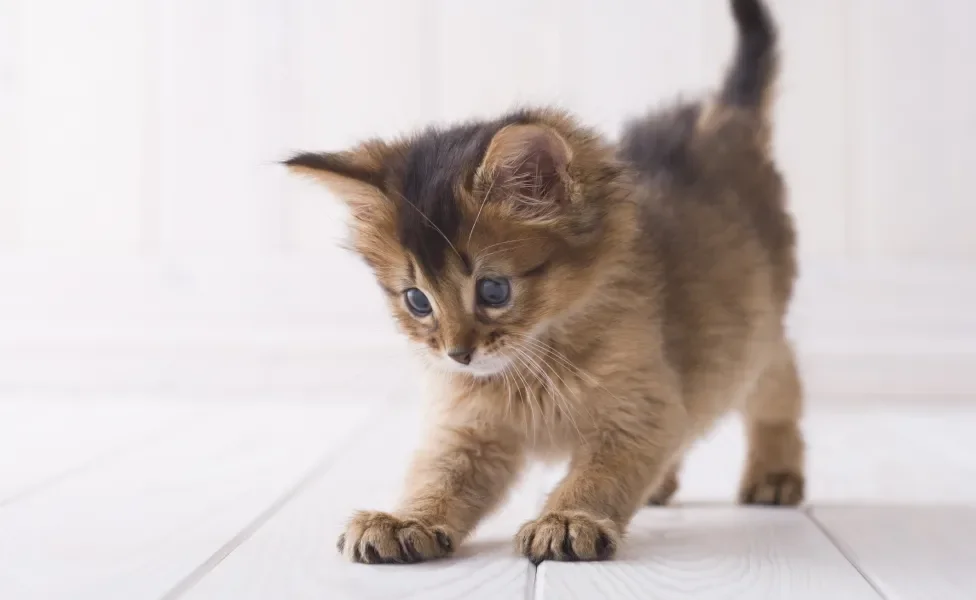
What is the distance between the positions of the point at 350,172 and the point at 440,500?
45 cm

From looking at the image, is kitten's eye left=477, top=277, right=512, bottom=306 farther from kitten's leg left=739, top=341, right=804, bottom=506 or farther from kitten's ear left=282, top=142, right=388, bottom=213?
kitten's leg left=739, top=341, right=804, bottom=506

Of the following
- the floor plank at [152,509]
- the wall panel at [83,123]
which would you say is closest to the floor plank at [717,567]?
the floor plank at [152,509]

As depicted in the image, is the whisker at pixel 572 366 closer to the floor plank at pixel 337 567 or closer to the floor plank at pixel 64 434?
the floor plank at pixel 337 567

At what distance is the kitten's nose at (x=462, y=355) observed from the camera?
1441 mm

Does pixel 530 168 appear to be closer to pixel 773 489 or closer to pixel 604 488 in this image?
pixel 604 488

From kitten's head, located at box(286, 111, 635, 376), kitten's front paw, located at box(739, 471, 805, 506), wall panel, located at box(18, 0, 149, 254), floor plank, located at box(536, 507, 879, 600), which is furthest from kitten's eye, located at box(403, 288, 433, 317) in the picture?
wall panel, located at box(18, 0, 149, 254)

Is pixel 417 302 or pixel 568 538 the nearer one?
pixel 568 538

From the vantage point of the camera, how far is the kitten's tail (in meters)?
2.14

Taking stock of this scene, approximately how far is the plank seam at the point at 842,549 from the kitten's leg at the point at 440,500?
44 cm

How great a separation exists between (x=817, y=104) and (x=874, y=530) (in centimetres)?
172

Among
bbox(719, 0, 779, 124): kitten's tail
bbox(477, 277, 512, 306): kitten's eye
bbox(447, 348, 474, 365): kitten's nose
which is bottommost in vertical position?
bbox(447, 348, 474, 365): kitten's nose

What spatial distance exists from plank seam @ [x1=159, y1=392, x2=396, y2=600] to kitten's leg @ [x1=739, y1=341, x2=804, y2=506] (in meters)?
0.76

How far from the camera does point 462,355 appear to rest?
1.45 m

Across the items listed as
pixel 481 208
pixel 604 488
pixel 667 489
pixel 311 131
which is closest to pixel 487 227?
pixel 481 208
